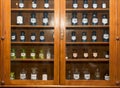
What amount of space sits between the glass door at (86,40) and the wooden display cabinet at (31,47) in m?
0.13

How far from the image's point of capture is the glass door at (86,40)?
2865mm

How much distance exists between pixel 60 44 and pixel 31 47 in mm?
377

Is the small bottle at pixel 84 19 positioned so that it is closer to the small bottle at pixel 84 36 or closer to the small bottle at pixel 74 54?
the small bottle at pixel 84 36

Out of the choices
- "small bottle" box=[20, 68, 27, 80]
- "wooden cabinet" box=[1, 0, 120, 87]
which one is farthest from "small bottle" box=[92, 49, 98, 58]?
"small bottle" box=[20, 68, 27, 80]

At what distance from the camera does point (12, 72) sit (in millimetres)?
2895

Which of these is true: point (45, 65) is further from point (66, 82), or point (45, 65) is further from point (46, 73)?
point (66, 82)

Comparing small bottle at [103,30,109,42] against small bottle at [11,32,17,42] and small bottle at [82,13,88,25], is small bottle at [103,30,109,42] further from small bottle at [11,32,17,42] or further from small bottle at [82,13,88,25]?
small bottle at [11,32,17,42]

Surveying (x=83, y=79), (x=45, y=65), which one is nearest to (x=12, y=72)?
(x=45, y=65)

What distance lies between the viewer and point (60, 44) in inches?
112

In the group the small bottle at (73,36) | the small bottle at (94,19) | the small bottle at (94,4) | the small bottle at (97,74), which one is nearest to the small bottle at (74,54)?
the small bottle at (73,36)

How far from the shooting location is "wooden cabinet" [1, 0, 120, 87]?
280cm

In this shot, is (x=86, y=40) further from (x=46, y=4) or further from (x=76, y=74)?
(x=46, y=4)

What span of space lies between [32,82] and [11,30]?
2.14 ft

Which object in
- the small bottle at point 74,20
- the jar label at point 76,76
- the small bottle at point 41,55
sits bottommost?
the jar label at point 76,76
